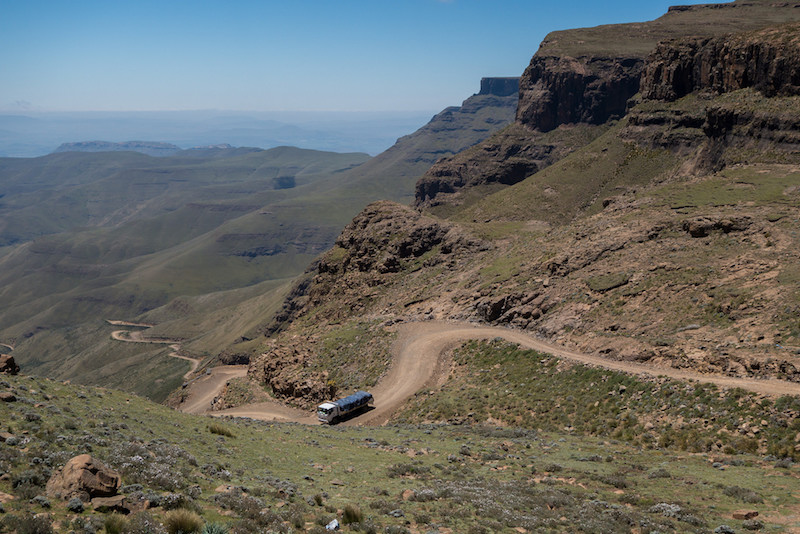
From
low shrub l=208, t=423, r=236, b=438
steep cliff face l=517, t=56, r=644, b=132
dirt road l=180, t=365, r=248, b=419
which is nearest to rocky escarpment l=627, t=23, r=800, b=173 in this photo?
steep cliff face l=517, t=56, r=644, b=132

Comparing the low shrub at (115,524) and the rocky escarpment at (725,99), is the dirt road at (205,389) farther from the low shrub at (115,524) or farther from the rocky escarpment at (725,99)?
the rocky escarpment at (725,99)

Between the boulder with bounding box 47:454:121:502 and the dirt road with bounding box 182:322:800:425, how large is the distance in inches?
1147

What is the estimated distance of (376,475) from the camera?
23125 millimetres

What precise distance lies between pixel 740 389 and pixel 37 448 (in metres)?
33.3

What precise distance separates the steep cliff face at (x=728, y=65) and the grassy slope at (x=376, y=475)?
249 ft

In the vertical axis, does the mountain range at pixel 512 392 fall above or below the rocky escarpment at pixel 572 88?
below

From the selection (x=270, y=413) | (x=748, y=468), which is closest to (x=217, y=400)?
(x=270, y=413)

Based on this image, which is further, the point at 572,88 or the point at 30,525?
the point at 572,88

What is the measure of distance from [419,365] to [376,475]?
87.1 feet

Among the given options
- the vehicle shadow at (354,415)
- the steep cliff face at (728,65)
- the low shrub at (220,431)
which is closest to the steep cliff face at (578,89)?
the steep cliff face at (728,65)

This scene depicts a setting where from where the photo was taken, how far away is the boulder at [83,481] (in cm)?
1380

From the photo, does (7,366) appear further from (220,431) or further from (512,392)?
(512,392)

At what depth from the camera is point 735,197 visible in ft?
181

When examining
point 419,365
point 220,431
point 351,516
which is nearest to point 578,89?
point 419,365
